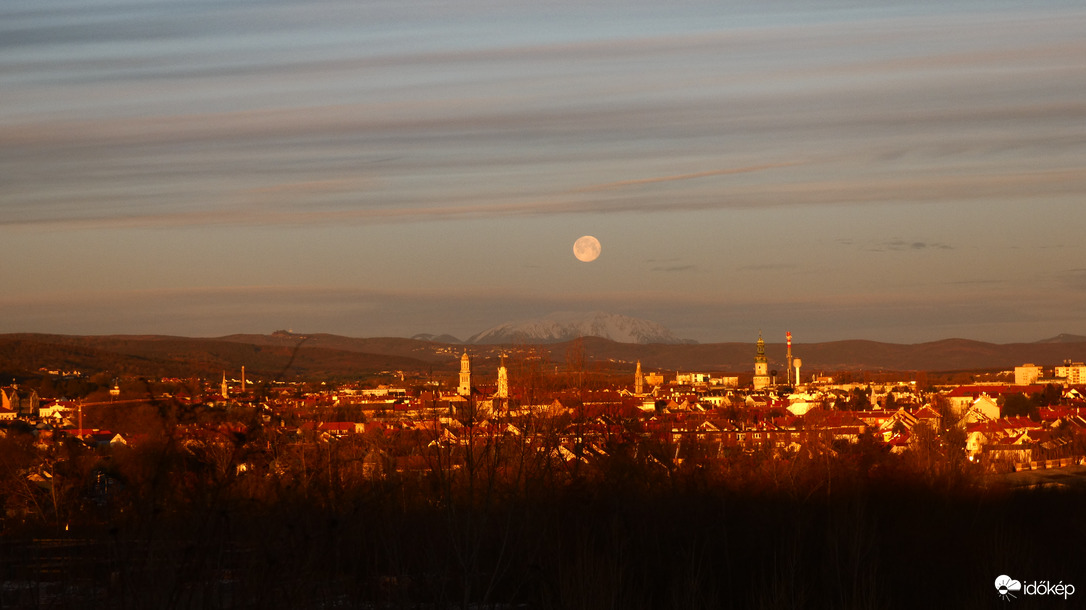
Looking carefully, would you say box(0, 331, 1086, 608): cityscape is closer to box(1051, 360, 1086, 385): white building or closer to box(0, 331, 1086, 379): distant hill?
box(0, 331, 1086, 379): distant hill

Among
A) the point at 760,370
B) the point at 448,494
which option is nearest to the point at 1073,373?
the point at 760,370

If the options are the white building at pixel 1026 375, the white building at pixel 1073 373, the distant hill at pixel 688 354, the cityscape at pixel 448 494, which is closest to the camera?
the cityscape at pixel 448 494

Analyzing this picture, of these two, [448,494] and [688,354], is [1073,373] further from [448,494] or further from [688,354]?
[448,494]

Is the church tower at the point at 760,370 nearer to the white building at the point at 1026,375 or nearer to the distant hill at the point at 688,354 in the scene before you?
the distant hill at the point at 688,354

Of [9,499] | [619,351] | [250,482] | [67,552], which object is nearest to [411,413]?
[9,499]

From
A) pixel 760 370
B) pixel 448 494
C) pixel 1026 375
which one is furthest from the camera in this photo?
pixel 760 370

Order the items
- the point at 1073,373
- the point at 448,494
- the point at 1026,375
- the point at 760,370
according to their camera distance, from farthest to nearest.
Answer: the point at 760,370
the point at 1073,373
the point at 1026,375
the point at 448,494

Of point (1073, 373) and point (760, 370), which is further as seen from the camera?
point (760, 370)

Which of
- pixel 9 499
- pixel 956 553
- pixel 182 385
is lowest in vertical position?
pixel 956 553

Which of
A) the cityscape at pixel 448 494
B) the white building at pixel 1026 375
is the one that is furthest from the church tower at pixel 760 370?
the cityscape at pixel 448 494

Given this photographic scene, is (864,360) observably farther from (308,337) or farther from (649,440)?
(308,337)

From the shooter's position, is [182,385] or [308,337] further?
[182,385]
